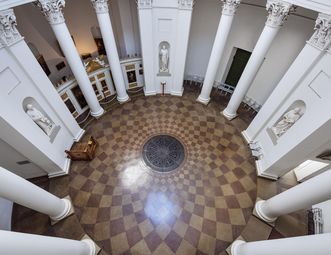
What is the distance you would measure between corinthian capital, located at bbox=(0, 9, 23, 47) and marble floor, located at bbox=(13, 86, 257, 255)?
5.85 meters

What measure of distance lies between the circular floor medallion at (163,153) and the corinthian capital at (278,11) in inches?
277

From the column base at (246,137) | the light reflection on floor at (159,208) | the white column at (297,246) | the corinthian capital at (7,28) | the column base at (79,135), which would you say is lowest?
the light reflection on floor at (159,208)

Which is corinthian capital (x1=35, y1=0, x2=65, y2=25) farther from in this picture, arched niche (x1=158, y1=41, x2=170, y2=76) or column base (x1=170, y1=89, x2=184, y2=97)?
column base (x1=170, y1=89, x2=184, y2=97)

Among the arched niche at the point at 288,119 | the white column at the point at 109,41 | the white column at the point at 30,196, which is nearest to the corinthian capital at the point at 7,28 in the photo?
the white column at the point at 109,41

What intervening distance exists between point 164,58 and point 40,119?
24.7ft

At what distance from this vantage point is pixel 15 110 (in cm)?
641

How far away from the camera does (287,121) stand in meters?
7.95

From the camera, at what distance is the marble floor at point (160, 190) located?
765 cm

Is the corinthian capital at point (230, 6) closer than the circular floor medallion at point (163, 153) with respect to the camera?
Yes

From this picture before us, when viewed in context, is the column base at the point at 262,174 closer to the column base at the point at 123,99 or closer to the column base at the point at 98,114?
the column base at the point at 123,99

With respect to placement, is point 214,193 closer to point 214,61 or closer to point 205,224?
point 205,224

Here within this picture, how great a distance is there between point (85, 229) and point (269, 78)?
41.1 ft

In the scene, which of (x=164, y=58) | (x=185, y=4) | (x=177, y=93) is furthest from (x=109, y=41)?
(x=177, y=93)

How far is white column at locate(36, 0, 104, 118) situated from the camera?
708cm
